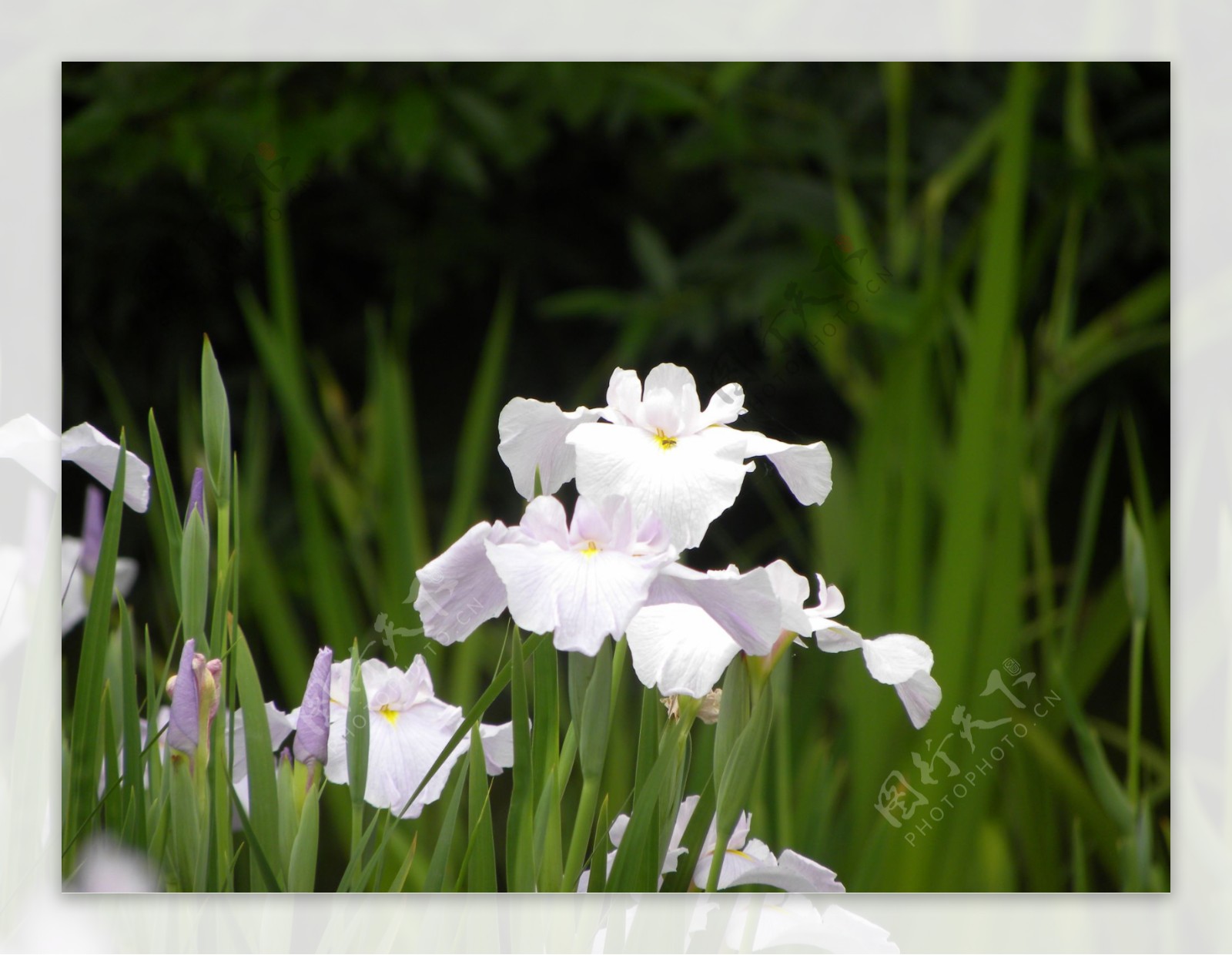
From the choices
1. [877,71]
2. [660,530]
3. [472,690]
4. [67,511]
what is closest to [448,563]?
[660,530]

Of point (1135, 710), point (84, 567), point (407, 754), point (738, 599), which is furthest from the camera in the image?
point (1135, 710)

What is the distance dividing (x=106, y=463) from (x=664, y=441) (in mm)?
394

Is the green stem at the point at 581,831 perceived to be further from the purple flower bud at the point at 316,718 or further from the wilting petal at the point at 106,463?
the wilting petal at the point at 106,463

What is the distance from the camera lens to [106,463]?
29.1 inches

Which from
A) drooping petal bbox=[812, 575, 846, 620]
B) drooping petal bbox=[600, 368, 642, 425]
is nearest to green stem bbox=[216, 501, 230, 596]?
drooping petal bbox=[600, 368, 642, 425]

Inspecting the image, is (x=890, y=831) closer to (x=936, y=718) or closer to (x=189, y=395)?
(x=936, y=718)

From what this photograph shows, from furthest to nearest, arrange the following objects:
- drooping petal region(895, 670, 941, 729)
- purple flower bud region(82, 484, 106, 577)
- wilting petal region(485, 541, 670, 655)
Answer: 1. purple flower bud region(82, 484, 106, 577)
2. drooping petal region(895, 670, 941, 729)
3. wilting petal region(485, 541, 670, 655)

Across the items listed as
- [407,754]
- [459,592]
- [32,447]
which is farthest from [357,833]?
[32,447]

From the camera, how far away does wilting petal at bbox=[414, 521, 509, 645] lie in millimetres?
566

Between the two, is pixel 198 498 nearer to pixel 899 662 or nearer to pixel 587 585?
pixel 587 585

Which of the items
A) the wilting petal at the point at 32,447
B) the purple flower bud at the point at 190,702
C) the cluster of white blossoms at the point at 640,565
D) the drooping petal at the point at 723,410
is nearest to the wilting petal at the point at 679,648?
the cluster of white blossoms at the point at 640,565

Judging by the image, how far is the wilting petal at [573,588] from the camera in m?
0.53

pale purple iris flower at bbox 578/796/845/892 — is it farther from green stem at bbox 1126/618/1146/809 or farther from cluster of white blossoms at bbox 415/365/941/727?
green stem at bbox 1126/618/1146/809

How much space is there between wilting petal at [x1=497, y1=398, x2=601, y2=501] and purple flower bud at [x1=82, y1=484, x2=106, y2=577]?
288 mm
